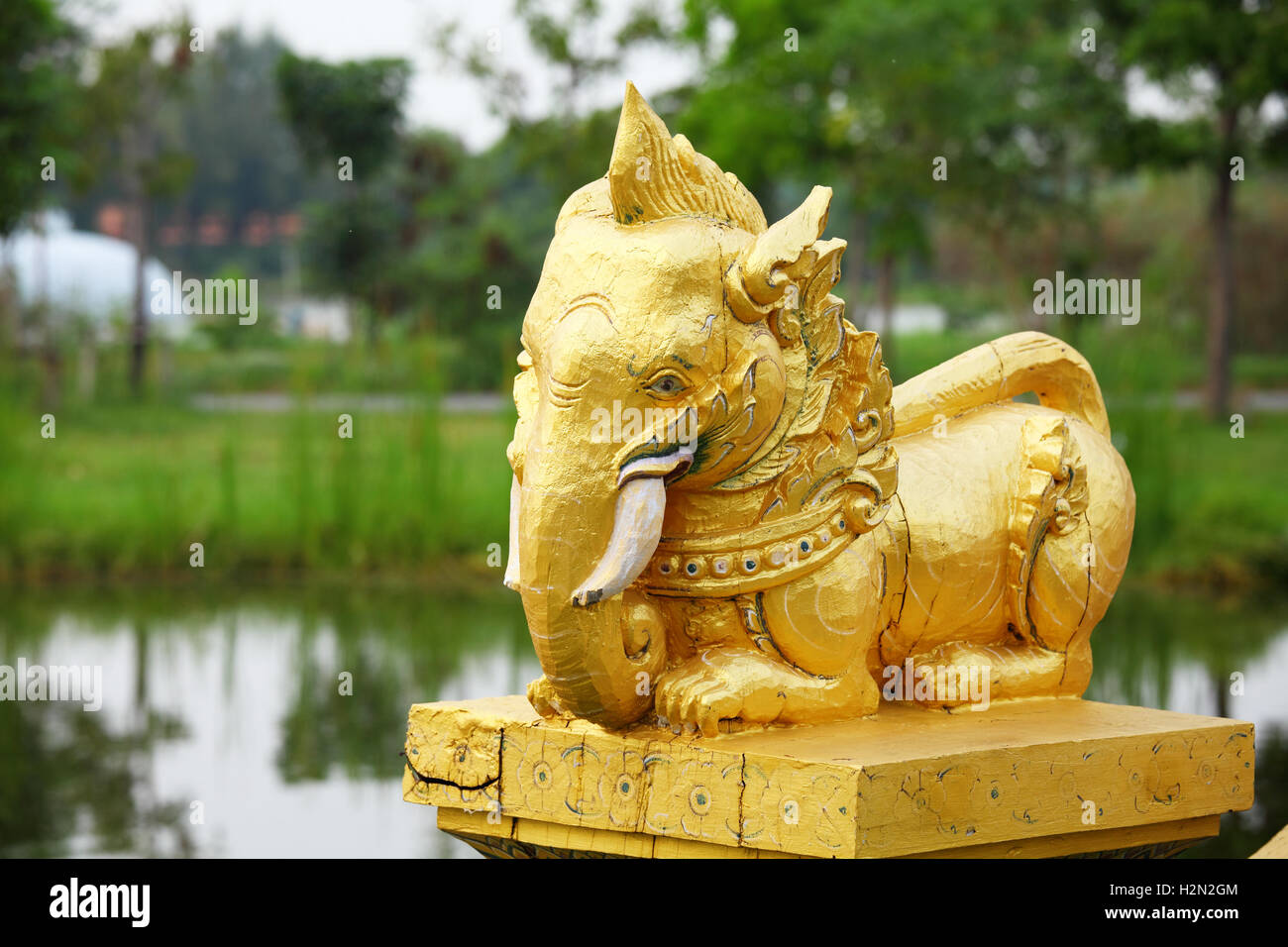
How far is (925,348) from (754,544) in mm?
9740

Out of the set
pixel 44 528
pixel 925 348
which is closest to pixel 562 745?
pixel 44 528

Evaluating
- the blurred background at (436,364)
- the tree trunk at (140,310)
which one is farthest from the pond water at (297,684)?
the tree trunk at (140,310)

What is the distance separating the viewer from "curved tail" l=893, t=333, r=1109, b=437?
257 centimetres

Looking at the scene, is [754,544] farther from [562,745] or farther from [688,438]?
[562,745]

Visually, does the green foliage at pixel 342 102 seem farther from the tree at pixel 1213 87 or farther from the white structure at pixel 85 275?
the tree at pixel 1213 87

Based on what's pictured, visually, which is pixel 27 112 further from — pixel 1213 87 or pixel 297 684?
pixel 1213 87

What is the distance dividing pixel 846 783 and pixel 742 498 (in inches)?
16.9

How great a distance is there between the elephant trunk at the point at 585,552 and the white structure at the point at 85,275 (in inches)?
429

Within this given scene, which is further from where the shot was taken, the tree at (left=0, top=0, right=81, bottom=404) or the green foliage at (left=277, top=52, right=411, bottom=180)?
the green foliage at (left=277, top=52, right=411, bottom=180)

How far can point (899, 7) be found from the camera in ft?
34.6

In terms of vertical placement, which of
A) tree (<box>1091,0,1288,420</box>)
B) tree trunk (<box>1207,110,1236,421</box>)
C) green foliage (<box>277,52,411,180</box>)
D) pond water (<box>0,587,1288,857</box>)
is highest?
green foliage (<box>277,52,411,180</box>)

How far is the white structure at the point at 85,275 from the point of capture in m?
13.0

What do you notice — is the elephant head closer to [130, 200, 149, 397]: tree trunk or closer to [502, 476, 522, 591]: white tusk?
[502, 476, 522, 591]: white tusk

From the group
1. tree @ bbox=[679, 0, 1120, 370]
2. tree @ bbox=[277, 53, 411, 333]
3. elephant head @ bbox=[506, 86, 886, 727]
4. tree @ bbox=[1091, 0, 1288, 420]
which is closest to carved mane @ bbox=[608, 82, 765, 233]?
elephant head @ bbox=[506, 86, 886, 727]
